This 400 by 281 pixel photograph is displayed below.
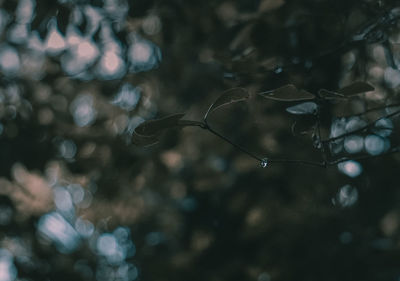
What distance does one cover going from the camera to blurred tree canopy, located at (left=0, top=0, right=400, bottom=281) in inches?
62.4

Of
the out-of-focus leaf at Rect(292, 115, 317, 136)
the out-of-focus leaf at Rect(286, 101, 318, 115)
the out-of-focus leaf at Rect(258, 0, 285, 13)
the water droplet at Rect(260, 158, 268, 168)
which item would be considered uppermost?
the out-of-focus leaf at Rect(258, 0, 285, 13)

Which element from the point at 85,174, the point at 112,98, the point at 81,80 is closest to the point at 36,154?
the point at 85,174

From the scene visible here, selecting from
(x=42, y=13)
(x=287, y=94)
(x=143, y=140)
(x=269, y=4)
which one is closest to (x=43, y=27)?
(x=42, y=13)

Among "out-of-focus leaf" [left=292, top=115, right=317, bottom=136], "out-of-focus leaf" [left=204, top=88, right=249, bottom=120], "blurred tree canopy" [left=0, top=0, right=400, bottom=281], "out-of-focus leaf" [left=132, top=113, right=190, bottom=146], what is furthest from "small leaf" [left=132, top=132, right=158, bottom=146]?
"blurred tree canopy" [left=0, top=0, right=400, bottom=281]

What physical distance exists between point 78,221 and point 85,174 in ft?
5.23

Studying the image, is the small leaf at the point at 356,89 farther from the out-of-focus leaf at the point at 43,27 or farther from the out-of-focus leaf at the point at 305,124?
the out-of-focus leaf at the point at 43,27

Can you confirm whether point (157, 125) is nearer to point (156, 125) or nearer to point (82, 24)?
point (156, 125)

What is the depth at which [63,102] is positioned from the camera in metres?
2.84

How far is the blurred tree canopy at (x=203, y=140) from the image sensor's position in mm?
1586

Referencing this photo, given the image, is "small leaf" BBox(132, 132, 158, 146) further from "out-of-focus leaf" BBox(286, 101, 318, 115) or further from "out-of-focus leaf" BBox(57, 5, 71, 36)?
"out-of-focus leaf" BBox(57, 5, 71, 36)

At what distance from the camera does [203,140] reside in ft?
10.6

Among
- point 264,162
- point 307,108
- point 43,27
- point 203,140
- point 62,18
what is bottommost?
point 264,162

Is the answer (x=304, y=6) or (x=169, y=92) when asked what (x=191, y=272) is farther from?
(x=304, y=6)

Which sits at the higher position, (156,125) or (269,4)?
(269,4)
